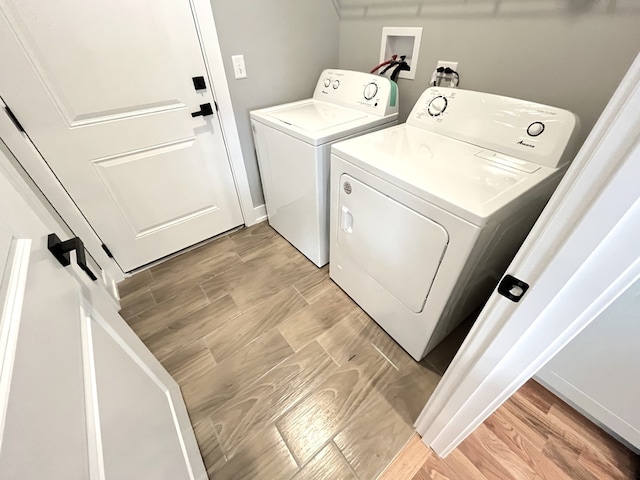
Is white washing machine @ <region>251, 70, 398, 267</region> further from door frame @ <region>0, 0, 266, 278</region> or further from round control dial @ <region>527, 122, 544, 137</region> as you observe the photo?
round control dial @ <region>527, 122, 544, 137</region>

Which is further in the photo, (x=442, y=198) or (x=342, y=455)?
(x=342, y=455)

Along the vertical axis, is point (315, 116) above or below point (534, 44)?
below

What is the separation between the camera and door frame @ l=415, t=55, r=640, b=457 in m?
0.32

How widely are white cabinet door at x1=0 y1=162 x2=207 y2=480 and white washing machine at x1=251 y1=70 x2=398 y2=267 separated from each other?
1.01 m

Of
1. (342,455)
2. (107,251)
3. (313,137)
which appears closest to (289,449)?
(342,455)

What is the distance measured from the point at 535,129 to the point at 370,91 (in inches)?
34.0

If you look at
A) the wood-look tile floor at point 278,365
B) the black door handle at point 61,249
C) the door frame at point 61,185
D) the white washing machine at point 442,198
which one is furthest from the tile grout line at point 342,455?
the door frame at point 61,185

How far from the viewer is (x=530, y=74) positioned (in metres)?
1.17

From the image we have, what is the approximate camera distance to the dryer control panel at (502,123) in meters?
0.98

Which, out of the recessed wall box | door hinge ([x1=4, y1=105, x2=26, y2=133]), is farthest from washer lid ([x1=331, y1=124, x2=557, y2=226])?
door hinge ([x1=4, y1=105, x2=26, y2=133])

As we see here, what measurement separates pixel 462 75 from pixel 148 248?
2.06 m

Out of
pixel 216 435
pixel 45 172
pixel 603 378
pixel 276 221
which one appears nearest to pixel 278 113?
pixel 276 221

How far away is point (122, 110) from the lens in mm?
1365

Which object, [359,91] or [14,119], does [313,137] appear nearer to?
[359,91]
